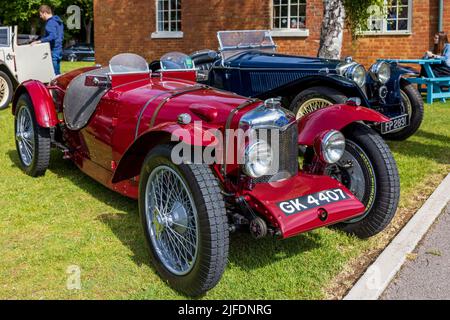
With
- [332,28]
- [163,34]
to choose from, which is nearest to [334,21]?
[332,28]

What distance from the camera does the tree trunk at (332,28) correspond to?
887cm

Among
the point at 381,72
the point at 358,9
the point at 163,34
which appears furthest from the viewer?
the point at 163,34

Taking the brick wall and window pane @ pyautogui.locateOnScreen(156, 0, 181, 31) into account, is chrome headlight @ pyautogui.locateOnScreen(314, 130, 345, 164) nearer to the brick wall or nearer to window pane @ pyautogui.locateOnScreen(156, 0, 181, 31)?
the brick wall

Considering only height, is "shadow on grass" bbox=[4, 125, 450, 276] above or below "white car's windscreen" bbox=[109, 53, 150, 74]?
below

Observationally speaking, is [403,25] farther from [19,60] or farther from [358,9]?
[19,60]

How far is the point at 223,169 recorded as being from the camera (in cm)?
350

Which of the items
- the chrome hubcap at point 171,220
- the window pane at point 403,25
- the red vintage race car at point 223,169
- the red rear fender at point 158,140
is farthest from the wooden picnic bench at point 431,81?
the chrome hubcap at point 171,220

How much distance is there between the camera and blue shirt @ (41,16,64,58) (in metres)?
10.7

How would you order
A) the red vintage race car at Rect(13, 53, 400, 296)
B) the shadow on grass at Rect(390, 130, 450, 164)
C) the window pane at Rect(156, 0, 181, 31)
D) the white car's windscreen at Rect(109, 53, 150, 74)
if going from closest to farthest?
the red vintage race car at Rect(13, 53, 400, 296) → the white car's windscreen at Rect(109, 53, 150, 74) → the shadow on grass at Rect(390, 130, 450, 164) → the window pane at Rect(156, 0, 181, 31)

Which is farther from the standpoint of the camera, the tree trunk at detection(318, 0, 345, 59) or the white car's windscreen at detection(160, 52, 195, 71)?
the tree trunk at detection(318, 0, 345, 59)

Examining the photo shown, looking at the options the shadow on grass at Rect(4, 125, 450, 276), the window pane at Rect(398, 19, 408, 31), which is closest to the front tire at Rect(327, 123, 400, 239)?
the shadow on grass at Rect(4, 125, 450, 276)

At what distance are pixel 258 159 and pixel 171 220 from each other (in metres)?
0.66

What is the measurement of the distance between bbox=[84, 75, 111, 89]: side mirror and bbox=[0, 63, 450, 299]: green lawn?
1.07 metres

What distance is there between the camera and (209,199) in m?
2.92
